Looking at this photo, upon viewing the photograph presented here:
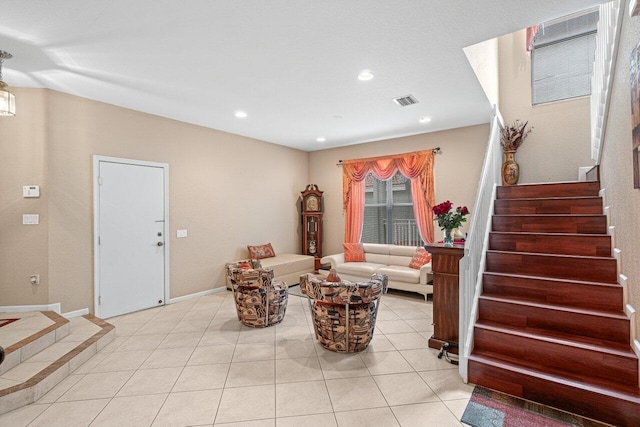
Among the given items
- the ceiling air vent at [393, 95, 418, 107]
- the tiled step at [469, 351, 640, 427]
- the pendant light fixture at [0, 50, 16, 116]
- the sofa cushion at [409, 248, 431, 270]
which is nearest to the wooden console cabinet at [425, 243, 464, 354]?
the tiled step at [469, 351, 640, 427]

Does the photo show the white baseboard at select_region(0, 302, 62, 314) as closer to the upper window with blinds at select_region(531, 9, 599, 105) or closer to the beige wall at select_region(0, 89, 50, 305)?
the beige wall at select_region(0, 89, 50, 305)

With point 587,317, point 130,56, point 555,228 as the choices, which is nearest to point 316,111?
point 130,56

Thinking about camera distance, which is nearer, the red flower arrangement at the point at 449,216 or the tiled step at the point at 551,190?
the red flower arrangement at the point at 449,216

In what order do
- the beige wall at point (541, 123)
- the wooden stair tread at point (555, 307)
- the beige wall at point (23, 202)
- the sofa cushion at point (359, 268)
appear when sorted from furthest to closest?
the sofa cushion at point (359, 268)
the beige wall at point (541, 123)
the beige wall at point (23, 202)
the wooden stair tread at point (555, 307)

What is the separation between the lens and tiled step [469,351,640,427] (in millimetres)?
2006

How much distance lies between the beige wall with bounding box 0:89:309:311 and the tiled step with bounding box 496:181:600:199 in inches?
173

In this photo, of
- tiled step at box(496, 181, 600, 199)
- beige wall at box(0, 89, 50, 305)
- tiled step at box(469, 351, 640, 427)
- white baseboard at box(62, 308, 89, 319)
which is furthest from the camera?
white baseboard at box(62, 308, 89, 319)

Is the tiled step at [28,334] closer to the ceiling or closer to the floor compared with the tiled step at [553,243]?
closer to the floor

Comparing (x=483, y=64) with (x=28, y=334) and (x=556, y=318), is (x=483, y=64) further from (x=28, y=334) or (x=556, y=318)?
(x=28, y=334)

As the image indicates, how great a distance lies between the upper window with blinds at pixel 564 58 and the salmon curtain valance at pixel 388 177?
2.09m

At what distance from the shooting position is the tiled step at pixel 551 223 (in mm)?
3201

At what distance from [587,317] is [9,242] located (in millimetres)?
5940

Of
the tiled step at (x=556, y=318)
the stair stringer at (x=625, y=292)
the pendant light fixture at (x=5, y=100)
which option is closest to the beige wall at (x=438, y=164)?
the stair stringer at (x=625, y=292)

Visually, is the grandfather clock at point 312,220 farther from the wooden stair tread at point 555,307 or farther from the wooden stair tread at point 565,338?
the wooden stair tread at point 565,338
